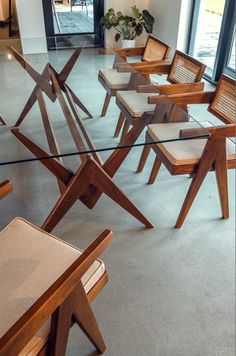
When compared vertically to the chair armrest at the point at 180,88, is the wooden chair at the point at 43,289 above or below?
below

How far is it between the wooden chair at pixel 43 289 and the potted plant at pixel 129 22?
4153 mm

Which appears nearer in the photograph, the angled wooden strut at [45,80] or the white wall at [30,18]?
the angled wooden strut at [45,80]

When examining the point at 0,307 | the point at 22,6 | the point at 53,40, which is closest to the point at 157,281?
the point at 0,307

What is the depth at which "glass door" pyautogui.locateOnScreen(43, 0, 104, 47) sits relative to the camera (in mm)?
4801

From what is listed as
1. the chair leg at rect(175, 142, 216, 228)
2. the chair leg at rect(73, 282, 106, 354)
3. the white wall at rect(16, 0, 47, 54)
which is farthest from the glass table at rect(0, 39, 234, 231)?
the white wall at rect(16, 0, 47, 54)

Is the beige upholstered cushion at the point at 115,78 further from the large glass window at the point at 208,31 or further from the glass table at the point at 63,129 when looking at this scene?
the large glass window at the point at 208,31

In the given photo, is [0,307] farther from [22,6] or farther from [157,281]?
[22,6]

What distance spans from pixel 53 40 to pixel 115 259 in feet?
9.41

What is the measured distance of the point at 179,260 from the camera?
5.52ft

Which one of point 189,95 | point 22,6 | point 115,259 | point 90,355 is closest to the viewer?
point 90,355

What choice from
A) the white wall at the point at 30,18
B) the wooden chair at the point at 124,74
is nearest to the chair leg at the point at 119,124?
the wooden chair at the point at 124,74

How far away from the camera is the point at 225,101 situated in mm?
Answer: 1914

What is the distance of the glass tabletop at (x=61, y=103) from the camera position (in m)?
1.92

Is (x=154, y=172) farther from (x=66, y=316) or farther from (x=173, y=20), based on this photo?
(x=173, y=20)
